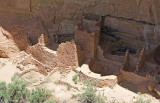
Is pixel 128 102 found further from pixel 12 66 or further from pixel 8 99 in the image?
pixel 12 66

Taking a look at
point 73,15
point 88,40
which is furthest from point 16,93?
point 73,15

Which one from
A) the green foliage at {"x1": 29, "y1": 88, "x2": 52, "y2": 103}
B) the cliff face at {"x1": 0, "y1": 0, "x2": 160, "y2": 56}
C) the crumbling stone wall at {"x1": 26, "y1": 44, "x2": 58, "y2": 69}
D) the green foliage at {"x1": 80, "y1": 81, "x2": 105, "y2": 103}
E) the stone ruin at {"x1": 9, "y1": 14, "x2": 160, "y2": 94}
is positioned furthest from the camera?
the crumbling stone wall at {"x1": 26, "y1": 44, "x2": 58, "y2": 69}

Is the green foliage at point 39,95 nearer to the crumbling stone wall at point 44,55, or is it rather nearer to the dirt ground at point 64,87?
the dirt ground at point 64,87

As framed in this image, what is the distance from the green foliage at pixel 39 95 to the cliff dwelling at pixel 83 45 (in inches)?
16.8

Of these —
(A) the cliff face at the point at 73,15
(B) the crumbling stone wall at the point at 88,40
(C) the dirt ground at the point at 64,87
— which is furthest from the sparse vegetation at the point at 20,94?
(A) the cliff face at the point at 73,15

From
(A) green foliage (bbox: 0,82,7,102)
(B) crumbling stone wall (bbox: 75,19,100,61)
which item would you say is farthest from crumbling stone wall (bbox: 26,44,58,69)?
(A) green foliage (bbox: 0,82,7,102)

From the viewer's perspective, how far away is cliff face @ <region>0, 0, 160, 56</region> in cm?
1068

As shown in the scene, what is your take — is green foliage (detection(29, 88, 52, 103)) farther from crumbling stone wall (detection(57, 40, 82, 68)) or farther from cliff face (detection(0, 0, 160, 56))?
A: cliff face (detection(0, 0, 160, 56))

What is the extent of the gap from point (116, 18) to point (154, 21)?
160 cm

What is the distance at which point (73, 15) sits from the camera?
12.0 metres

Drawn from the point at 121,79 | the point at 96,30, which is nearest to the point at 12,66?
the point at 96,30

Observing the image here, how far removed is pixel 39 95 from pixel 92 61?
2716 millimetres

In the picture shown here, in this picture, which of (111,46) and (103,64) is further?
(111,46)

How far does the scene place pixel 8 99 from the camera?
931cm
